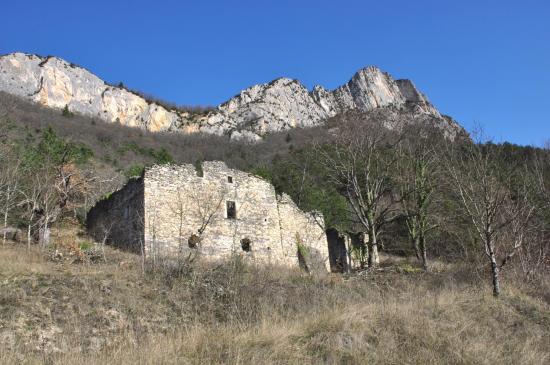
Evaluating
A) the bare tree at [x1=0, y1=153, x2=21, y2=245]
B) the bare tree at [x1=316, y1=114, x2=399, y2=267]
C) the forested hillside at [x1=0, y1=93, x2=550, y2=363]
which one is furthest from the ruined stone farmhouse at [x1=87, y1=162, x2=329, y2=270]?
the bare tree at [x1=0, y1=153, x2=21, y2=245]

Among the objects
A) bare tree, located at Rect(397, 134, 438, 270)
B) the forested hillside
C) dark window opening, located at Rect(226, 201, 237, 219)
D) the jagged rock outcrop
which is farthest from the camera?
the jagged rock outcrop

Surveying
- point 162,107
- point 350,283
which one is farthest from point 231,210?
point 162,107

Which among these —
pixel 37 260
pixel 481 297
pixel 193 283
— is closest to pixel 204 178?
pixel 37 260

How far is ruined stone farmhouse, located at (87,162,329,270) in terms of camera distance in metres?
17.6

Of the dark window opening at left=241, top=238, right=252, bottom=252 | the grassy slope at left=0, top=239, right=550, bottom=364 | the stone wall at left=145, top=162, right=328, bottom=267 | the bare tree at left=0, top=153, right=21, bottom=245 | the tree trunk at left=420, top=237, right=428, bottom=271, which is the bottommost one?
the grassy slope at left=0, top=239, right=550, bottom=364

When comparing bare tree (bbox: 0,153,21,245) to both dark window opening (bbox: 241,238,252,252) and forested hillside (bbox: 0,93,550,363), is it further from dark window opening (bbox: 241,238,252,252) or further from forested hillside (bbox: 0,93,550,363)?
dark window opening (bbox: 241,238,252,252)

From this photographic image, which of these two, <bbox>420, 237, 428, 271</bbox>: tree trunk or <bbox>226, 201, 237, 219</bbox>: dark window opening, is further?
<bbox>226, 201, 237, 219</bbox>: dark window opening

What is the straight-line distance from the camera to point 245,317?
27.8ft

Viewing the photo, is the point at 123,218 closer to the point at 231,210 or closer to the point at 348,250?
the point at 231,210

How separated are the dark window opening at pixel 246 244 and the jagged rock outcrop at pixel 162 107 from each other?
46.2 meters

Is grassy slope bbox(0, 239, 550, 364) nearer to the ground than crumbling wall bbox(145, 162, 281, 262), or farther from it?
nearer to the ground

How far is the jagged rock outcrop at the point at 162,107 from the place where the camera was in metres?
69.4

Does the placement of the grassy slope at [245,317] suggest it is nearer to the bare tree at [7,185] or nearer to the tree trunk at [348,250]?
the bare tree at [7,185]

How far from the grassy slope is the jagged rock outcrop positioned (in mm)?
52764
